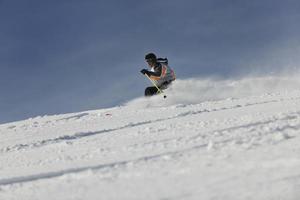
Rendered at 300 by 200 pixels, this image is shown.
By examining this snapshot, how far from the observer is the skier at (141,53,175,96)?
814 inches

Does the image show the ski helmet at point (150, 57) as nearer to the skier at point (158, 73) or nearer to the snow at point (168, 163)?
the skier at point (158, 73)

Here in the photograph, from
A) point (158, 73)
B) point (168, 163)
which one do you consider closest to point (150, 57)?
point (158, 73)

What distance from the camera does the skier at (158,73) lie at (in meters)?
20.7

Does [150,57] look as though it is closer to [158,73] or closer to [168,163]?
[158,73]

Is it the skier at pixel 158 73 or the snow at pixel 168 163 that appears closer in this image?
the snow at pixel 168 163

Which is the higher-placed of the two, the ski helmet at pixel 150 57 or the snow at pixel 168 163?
the ski helmet at pixel 150 57

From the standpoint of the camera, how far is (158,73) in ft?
69.2

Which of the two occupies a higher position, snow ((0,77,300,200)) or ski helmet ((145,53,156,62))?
ski helmet ((145,53,156,62))

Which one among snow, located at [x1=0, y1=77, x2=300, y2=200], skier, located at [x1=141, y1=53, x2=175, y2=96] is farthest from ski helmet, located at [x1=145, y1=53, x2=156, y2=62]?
snow, located at [x1=0, y1=77, x2=300, y2=200]

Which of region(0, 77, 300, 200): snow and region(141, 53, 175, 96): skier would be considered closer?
region(0, 77, 300, 200): snow

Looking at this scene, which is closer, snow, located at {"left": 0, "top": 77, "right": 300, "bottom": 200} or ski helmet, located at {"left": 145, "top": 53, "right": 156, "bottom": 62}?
snow, located at {"left": 0, "top": 77, "right": 300, "bottom": 200}

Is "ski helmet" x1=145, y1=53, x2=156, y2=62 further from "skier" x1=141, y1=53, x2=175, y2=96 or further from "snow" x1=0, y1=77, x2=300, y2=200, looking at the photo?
"snow" x1=0, y1=77, x2=300, y2=200

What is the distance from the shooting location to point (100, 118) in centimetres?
1583

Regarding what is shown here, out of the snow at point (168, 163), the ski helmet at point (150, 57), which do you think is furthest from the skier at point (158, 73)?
the snow at point (168, 163)
